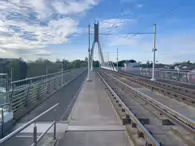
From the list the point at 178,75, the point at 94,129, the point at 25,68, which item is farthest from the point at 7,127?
the point at 178,75

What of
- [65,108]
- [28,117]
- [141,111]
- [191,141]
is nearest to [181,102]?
[141,111]

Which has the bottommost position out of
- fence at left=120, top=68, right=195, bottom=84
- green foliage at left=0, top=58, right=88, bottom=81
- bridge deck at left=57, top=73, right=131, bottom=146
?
bridge deck at left=57, top=73, right=131, bottom=146

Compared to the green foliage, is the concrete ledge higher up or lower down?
lower down

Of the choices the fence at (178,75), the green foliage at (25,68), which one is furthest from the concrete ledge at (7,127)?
the fence at (178,75)

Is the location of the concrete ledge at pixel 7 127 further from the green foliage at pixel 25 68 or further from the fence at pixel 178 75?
the fence at pixel 178 75

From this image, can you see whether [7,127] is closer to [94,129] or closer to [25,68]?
[94,129]

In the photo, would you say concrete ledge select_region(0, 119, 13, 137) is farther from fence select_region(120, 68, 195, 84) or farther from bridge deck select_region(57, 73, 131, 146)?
fence select_region(120, 68, 195, 84)

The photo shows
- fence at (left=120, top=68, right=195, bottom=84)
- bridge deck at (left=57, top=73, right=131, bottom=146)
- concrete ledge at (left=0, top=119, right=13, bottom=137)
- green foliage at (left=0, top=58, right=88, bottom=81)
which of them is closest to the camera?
bridge deck at (left=57, top=73, right=131, bottom=146)

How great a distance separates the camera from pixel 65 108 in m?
9.88

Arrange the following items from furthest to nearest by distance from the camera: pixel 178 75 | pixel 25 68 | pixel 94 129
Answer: pixel 178 75
pixel 25 68
pixel 94 129

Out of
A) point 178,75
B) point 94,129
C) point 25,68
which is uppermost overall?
point 25,68

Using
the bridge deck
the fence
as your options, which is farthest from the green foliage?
the fence

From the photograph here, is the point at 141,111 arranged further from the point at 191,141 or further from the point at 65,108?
the point at 191,141

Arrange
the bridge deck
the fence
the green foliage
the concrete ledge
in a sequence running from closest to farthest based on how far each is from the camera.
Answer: the bridge deck < the concrete ledge < the green foliage < the fence
